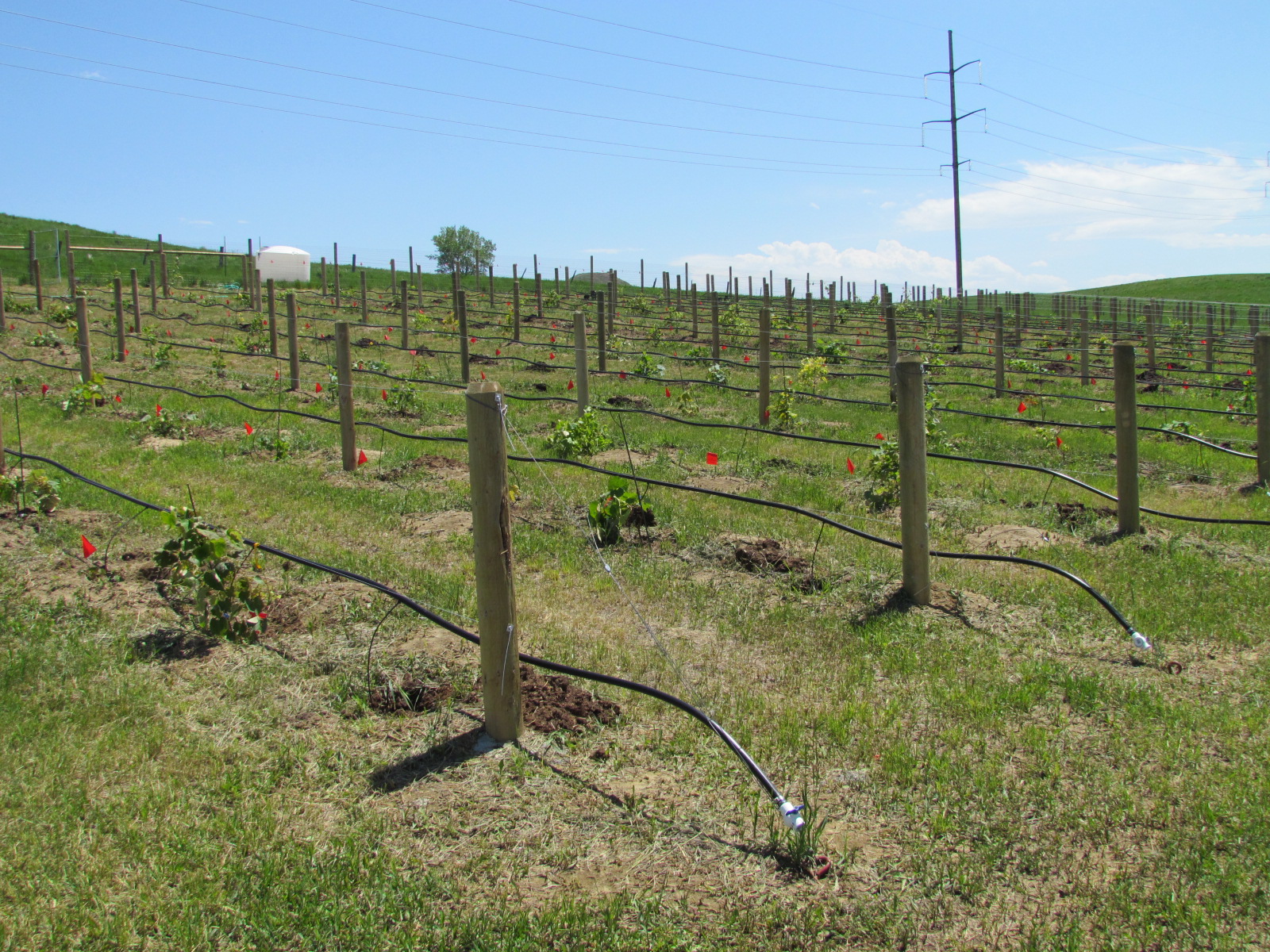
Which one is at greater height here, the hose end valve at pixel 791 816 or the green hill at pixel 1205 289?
the green hill at pixel 1205 289

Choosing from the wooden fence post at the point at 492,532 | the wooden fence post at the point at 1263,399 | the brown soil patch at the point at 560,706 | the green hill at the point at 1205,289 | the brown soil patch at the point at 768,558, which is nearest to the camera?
the wooden fence post at the point at 492,532

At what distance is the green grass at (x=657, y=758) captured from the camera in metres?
2.79

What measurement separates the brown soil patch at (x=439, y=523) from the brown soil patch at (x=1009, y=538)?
12.2 ft

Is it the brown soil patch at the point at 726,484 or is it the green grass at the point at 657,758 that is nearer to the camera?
the green grass at the point at 657,758

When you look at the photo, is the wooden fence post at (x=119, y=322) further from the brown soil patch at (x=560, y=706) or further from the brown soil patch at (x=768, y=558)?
the brown soil patch at (x=560, y=706)

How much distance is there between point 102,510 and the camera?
7137mm

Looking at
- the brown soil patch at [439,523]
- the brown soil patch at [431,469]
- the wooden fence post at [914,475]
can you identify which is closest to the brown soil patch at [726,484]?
the brown soil patch at [431,469]

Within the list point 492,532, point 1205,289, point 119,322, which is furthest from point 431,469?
point 1205,289

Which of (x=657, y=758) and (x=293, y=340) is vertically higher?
(x=293, y=340)

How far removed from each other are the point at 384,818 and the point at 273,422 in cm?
915

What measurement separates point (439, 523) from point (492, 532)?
3.64m

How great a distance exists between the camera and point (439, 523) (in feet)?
23.5

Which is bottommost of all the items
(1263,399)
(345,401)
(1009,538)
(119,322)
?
(1009,538)

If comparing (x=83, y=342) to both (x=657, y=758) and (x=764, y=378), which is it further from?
(x=657, y=758)
